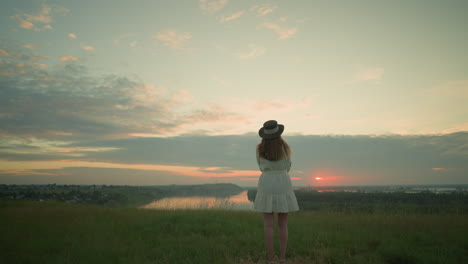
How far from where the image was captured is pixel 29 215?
30.1 ft

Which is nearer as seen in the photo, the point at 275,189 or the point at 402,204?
the point at 275,189

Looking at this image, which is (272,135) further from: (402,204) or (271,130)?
(402,204)

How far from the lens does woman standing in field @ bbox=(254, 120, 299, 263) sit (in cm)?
468

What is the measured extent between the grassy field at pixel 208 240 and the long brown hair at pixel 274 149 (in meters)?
2.23

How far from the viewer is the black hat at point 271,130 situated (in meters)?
4.96

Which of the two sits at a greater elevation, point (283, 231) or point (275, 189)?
point (275, 189)

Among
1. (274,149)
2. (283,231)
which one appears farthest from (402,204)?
(274,149)

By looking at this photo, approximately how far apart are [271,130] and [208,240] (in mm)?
3655

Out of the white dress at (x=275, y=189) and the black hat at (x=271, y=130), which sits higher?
the black hat at (x=271, y=130)

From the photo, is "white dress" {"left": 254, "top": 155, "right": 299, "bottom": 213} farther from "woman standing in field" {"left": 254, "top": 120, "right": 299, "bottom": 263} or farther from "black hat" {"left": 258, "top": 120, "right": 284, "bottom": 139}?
"black hat" {"left": 258, "top": 120, "right": 284, "bottom": 139}

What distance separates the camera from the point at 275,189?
4738 mm

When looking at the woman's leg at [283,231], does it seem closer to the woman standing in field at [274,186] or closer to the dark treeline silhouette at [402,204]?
the woman standing in field at [274,186]

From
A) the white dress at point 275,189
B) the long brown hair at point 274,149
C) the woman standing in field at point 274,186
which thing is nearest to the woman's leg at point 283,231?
the woman standing in field at point 274,186

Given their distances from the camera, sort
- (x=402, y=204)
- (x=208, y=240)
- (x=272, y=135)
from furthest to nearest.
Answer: (x=402, y=204)
(x=208, y=240)
(x=272, y=135)
